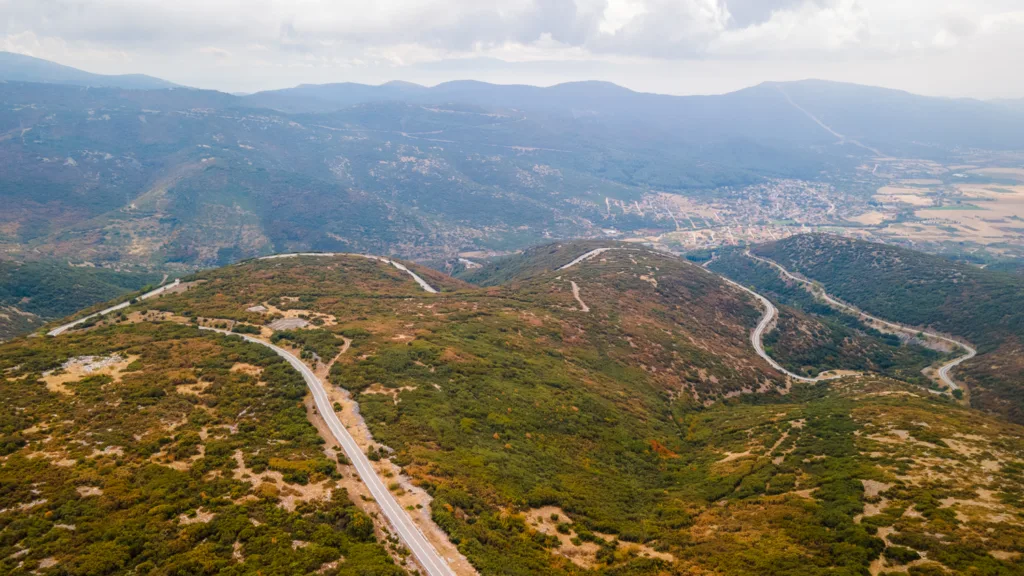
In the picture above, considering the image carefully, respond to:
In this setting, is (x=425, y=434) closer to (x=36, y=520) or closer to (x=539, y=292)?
(x=36, y=520)

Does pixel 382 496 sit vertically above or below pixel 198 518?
below

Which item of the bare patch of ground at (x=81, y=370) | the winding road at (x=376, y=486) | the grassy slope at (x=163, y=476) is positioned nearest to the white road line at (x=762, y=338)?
the winding road at (x=376, y=486)

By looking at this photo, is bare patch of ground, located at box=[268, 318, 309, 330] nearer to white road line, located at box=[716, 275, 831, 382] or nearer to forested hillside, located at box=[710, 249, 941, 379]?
white road line, located at box=[716, 275, 831, 382]

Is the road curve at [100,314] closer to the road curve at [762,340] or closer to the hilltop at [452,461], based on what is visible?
the hilltop at [452,461]

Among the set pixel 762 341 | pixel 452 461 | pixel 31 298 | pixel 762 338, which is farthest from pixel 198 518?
pixel 31 298

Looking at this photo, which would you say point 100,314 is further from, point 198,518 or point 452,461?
point 452,461

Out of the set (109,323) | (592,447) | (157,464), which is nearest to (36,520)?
(157,464)

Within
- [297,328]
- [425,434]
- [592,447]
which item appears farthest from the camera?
[297,328]
